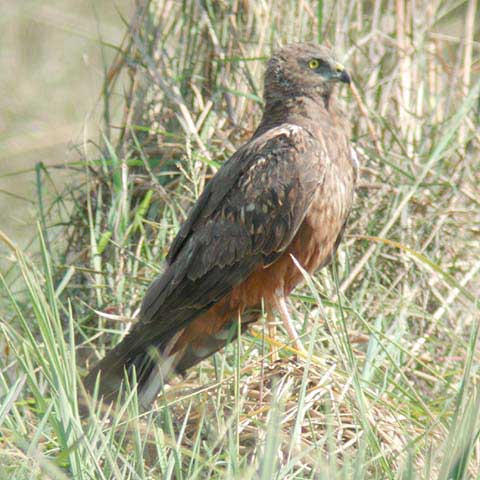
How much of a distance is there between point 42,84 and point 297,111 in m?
4.08

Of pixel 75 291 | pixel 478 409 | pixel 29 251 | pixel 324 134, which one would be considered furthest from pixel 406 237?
pixel 478 409

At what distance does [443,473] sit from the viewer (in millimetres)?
2730

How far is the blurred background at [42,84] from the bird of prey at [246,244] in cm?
159

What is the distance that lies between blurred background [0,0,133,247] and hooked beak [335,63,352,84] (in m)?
1.57

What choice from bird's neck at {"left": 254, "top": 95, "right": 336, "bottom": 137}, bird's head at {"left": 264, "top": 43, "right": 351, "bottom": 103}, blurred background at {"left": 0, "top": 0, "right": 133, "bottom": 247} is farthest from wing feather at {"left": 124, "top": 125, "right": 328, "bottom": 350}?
blurred background at {"left": 0, "top": 0, "right": 133, "bottom": 247}

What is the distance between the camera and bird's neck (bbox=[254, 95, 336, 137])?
4.86 metres

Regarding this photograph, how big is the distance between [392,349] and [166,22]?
2219 millimetres

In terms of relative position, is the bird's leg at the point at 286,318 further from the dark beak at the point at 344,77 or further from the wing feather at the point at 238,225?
the dark beak at the point at 344,77

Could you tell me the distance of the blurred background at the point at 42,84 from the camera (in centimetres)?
662

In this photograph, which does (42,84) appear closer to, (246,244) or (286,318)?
(246,244)

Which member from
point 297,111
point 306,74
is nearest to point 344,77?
point 306,74

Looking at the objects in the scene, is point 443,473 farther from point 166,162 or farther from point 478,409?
point 166,162

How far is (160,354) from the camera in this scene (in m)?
4.56

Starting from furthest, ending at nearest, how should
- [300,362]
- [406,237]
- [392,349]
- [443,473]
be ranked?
[406,237]
[392,349]
[300,362]
[443,473]
